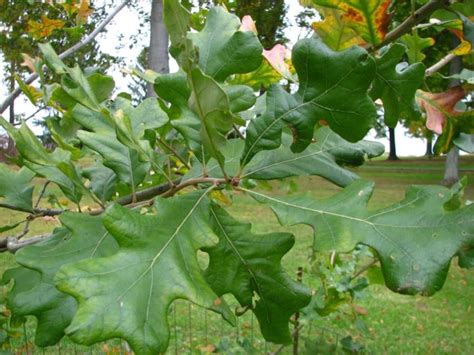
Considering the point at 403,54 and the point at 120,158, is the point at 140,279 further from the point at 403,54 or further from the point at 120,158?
the point at 403,54

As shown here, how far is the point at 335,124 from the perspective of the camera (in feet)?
2.88

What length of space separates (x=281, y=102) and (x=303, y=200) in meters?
0.15

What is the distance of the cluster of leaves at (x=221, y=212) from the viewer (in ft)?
2.38

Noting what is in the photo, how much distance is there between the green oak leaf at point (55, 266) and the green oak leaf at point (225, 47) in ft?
1.03

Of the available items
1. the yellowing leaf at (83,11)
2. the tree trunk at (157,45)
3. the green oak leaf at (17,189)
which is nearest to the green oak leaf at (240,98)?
the green oak leaf at (17,189)

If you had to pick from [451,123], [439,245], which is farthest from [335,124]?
[451,123]

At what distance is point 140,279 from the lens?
0.72 meters

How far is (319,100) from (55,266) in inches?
18.4

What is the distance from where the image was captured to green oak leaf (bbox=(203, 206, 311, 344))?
913 mm

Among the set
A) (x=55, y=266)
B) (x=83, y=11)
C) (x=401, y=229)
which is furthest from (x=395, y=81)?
(x=83, y=11)

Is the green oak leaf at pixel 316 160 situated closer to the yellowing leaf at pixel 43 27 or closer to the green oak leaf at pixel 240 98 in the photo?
the green oak leaf at pixel 240 98

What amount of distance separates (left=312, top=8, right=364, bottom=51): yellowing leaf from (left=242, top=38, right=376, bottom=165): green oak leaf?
0.20 m

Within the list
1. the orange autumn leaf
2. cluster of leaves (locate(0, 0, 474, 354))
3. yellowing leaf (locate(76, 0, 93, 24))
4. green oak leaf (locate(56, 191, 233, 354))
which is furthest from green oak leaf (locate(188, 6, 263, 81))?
yellowing leaf (locate(76, 0, 93, 24))

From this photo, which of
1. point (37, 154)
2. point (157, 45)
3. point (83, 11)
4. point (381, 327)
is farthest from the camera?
point (381, 327)
